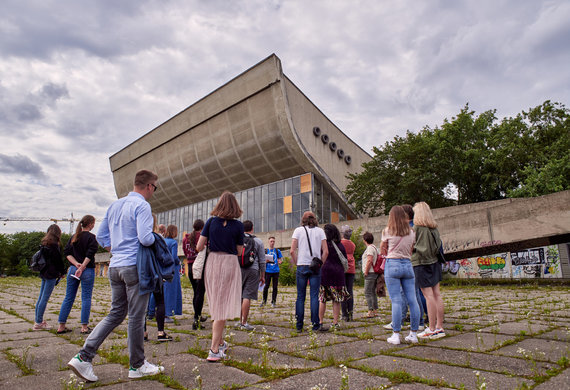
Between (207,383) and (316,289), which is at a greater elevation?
(316,289)

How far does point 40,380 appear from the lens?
3.15m

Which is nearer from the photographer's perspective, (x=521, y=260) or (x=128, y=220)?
(x=128, y=220)

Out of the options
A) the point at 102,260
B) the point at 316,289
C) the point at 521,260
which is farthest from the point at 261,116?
the point at 102,260

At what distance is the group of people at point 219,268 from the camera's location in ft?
11.0

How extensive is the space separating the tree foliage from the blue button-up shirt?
2460 centimetres

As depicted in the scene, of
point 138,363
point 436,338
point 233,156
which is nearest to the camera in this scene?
point 138,363

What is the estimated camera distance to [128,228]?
11.4ft

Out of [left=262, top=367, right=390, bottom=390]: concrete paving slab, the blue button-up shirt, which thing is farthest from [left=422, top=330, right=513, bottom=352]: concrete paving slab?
the blue button-up shirt

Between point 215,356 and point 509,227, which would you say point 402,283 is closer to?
point 215,356

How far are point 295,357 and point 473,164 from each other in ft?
86.1

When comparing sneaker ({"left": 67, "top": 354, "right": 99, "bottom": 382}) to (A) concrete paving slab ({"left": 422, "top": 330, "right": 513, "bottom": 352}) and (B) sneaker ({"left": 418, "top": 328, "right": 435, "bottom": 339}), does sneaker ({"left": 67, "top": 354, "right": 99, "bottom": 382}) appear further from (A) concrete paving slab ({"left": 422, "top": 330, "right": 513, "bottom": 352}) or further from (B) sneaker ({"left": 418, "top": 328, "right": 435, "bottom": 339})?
(B) sneaker ({"left": 418, "top": 328, "right": 435, "bottom": 339})

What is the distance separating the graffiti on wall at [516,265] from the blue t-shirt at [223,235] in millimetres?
22378

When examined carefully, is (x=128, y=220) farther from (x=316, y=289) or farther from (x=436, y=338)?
(x=436, y=338)

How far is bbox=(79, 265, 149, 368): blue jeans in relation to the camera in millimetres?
3222
